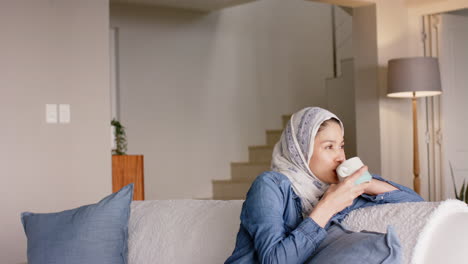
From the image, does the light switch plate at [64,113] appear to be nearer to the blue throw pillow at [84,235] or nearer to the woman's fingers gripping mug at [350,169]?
the blue throw pillow at [84,235]

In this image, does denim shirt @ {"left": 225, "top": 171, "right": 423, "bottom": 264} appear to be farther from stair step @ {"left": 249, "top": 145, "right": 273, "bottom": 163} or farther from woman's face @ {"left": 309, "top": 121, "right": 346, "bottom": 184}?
stair step @ {"left": 249, "top": 145, "right": 273, "bottom": 163}

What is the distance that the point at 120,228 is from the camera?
82.7 inches

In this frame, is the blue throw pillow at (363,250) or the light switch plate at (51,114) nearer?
the blue throw pillow at (363,250)

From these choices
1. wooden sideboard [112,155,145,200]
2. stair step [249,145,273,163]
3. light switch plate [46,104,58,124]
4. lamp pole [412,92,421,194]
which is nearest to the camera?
light switch plate [46,104,58,124]

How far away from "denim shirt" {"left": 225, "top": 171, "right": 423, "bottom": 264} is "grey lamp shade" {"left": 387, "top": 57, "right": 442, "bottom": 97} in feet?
10.3

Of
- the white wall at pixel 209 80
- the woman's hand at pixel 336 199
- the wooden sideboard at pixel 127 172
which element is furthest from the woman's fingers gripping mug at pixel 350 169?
the white wall at pixel 209 80

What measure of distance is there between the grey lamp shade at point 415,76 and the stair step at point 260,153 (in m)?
2.27

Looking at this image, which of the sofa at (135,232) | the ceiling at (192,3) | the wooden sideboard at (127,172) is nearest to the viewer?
the sofa at (135,232)

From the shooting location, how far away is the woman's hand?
60.5 inches

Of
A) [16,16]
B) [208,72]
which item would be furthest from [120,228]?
[208,72]

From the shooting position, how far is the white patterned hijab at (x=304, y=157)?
5.52 feet

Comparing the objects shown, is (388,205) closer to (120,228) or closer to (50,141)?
(120,228)

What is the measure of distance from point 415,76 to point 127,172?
2355mm

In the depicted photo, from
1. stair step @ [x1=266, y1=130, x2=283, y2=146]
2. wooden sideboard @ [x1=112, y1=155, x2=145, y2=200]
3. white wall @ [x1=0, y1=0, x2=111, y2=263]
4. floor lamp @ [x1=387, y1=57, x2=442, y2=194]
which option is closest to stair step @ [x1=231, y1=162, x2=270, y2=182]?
stair step @ [x1=266, y1=130, x2=283, y2=146]
